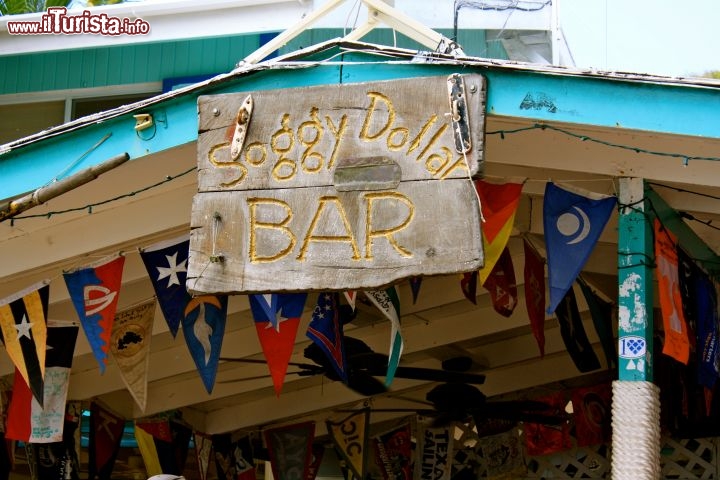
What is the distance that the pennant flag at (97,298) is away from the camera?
823 cm

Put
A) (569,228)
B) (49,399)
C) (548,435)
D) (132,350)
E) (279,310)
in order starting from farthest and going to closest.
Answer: (548,435), (49,399), (132,350), (279,310), (569,228)

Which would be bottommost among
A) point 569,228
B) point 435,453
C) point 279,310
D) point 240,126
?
point 435,453

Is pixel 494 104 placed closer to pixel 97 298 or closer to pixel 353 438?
pixel 97 298

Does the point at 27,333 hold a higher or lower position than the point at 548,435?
lower

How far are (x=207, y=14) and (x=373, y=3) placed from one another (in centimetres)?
546

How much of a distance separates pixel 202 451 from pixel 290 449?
2.99ft

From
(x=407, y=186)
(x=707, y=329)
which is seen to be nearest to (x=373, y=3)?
(x=407, y=186)

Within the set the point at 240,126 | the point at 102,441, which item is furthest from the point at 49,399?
the point at 240,126

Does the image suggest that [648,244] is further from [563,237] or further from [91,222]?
[91,222]

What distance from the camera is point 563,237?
24.2 ft

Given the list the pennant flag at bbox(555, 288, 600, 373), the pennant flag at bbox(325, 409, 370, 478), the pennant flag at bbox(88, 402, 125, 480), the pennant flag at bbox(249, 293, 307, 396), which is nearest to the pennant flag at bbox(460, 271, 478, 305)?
the pennant flag at bbox(555, 288, 600, 373)

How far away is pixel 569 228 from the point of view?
7.39 meters

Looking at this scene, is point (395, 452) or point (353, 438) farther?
point (395, 452)

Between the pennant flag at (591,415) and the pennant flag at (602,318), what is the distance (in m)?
1.61
